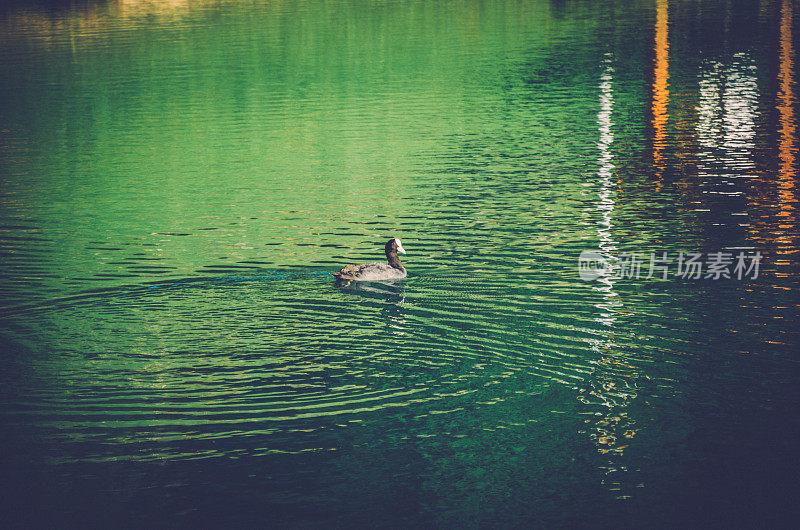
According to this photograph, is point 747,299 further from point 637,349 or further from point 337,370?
point 337,370

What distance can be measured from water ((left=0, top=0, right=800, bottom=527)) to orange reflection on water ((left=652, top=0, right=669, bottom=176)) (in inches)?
8.4

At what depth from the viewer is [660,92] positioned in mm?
33531

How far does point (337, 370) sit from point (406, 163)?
44.4 feet

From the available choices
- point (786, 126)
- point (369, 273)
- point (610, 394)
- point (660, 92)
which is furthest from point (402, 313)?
point (660, 92)

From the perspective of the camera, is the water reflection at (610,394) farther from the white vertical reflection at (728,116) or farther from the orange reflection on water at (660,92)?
the orange reflection on water at (660,92)

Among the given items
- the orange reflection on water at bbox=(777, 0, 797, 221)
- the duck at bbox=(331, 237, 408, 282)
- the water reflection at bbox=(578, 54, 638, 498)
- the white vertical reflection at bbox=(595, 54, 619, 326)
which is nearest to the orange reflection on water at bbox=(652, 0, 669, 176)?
the white vertical reflection at bbox=(595, 54, 619, 326)

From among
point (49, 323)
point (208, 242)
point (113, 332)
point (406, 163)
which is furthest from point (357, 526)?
point (406, 163)

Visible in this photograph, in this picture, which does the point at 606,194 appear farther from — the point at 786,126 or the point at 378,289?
the point at 786,126

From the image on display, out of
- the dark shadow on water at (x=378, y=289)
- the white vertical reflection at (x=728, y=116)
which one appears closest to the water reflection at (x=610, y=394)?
the dark shadow on water at (x=378, y=289)

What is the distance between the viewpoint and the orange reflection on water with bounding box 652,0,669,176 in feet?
82.5

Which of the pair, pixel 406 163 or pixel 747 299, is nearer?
pixel 747 299

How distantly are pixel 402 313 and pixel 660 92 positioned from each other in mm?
22871

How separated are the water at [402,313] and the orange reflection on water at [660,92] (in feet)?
0.70

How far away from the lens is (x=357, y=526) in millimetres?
8602
